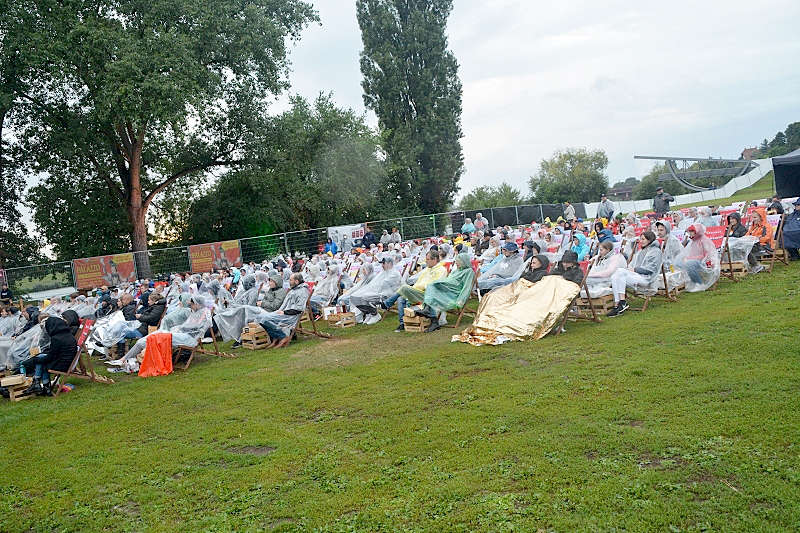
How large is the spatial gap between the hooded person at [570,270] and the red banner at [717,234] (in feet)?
12.0

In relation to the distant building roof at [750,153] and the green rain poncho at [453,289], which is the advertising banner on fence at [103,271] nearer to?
the green rain poncho at [453,289]

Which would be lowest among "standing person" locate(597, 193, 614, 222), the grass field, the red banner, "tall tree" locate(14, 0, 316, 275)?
the grass field

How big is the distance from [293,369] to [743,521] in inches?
236

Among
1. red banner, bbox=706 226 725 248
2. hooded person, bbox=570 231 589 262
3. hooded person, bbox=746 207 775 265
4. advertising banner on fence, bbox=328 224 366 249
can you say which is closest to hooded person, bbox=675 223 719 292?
red banner, bbox=706 226 725 248

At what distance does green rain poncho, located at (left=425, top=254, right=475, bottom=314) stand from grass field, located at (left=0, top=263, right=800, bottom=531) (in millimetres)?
1954

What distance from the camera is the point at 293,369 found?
322 inches

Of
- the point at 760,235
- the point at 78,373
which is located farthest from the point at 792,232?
the point at 78,373

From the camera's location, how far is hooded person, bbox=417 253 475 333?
9.88 m

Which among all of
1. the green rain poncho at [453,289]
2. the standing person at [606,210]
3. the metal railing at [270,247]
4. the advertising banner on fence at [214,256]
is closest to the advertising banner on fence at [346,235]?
the metal railing at [270,247]

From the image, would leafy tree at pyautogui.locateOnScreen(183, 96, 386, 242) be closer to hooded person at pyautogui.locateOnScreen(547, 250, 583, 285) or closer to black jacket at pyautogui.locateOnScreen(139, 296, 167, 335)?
black jacket at pyautogui.locateOnScreen(139, 296, 167, 335)

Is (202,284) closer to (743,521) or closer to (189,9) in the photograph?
(189,9)

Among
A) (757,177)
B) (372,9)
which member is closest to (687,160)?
(757,177)

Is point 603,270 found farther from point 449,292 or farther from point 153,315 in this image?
point 153,315

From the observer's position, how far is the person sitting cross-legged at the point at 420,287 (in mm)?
10625
